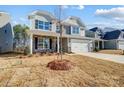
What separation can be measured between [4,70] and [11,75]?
1250 mm

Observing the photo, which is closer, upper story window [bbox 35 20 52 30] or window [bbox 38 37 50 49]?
upper story window [bbox 35 20 52 30]

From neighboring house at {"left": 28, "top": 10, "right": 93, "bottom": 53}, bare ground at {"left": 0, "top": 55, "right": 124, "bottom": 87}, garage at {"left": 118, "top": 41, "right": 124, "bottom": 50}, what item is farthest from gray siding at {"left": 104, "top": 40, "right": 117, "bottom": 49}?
bare ground at {"left": 0, "top": 55, "right": 124, "bottom": 87}

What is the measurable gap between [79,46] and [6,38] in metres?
8.74

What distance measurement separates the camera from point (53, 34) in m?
21.5

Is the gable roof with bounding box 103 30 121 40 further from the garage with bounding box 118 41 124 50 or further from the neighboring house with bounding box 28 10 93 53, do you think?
the neighboring house with bounding box 28 10 93 53

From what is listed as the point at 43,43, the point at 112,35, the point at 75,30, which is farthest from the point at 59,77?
the point at 112,35

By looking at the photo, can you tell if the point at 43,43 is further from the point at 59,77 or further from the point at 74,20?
the point at 59,77

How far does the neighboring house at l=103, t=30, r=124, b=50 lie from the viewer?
30469mm

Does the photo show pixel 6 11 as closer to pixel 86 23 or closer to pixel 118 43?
pixel 86 23

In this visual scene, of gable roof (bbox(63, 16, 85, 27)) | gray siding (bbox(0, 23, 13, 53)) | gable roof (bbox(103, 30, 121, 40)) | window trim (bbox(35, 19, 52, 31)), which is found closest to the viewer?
window trim (bbox(35, 19, 52, 31))

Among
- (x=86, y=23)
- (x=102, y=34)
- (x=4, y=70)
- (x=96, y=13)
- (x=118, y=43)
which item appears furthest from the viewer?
(x=102, y=34)

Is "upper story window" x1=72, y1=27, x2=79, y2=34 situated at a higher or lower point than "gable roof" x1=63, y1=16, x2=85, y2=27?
lower

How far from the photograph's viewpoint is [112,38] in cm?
3164
